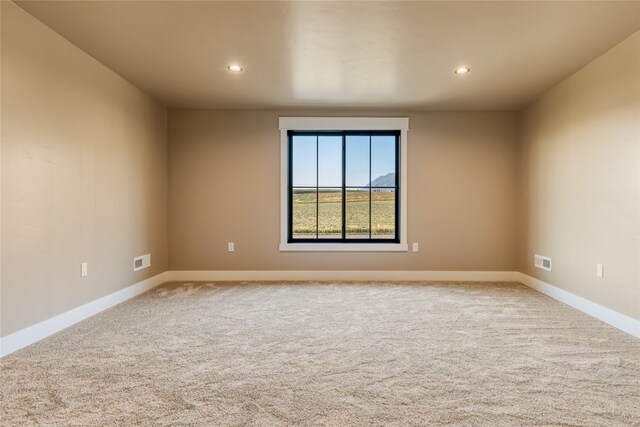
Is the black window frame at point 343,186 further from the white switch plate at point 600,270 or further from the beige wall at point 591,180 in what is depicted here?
the white switch plate at point 600,270

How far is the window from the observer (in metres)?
4.56

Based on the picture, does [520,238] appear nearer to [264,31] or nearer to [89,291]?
[264,31]

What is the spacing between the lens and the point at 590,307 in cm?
304

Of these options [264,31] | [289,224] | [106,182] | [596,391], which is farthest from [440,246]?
[106,182]

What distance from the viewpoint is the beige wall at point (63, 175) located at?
2.22 m

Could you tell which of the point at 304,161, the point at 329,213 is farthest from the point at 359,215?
the point at 304,161

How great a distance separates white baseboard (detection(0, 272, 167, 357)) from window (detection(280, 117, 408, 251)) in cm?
198

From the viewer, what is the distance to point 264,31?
2.48 m

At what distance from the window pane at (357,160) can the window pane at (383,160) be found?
10 centimetres

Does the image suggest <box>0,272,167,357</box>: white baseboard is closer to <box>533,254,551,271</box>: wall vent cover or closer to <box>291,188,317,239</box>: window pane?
<box>291,188,317,239</box>: window pane

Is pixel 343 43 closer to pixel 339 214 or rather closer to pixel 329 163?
pixel 329 163

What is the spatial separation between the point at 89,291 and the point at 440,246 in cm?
403

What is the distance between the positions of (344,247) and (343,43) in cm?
257

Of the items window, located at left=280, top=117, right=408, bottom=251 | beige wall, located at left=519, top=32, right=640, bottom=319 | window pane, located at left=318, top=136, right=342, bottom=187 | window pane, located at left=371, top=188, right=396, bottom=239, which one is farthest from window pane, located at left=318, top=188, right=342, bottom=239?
beige wall, located at left=519, top=32, right=640, bottom=319
